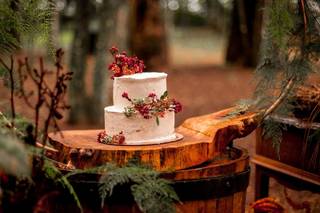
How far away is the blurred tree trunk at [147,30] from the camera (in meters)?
15.8

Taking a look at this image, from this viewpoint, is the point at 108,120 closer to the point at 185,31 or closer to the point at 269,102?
the point at 269,102

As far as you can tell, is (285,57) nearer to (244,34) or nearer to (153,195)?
(153,195)

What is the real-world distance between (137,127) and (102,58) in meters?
6.29

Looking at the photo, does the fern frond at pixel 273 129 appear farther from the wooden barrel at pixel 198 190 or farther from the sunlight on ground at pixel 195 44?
the sunlight on ground at pixel 195 44

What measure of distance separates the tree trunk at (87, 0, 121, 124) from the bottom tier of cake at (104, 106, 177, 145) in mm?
6193

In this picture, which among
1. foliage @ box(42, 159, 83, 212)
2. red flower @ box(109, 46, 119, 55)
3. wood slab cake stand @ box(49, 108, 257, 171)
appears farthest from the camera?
red flower @ box(109, 46, 119, 55)

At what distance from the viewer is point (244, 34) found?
55.7ft

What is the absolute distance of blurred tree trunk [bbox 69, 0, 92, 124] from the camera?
32.6 ft

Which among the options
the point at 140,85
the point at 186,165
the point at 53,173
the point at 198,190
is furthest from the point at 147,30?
the point at 53,173

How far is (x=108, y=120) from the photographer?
381 cm

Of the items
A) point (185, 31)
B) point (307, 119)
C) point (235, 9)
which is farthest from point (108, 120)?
point (185, 31)

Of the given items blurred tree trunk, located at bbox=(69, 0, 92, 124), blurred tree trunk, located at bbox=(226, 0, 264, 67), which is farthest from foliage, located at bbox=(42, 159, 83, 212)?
blurred tree trunk, located at bbox=(226, 0, 264, 67)

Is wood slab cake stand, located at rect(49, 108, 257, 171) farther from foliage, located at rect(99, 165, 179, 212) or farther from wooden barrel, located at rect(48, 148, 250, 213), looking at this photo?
foliage, located at rect(99, 165, 179, 212)

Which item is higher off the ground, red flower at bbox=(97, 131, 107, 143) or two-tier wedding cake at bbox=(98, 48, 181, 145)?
two-tier wedding cake at bbox=(98, 48, 181, 145)
